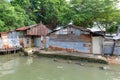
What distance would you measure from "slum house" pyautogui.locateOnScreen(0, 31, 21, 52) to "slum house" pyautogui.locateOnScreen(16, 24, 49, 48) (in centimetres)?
103

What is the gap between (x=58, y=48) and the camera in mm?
19922

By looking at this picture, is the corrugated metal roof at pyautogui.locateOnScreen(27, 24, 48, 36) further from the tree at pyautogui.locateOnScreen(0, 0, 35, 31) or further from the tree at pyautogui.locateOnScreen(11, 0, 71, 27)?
the tree at pyautogui.locateOnScreen(11, 0, 71, 27)

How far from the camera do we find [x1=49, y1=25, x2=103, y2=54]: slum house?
712 inches

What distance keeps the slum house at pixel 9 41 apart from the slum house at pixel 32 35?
1028 mm

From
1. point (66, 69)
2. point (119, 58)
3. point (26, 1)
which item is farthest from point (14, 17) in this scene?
point (119, 58)

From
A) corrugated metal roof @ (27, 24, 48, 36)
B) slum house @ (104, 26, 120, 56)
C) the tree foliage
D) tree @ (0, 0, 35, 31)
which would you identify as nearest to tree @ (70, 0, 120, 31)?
the tree foliage

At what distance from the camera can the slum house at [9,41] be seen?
20450 millimetres

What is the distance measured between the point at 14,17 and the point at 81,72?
46.4 feet

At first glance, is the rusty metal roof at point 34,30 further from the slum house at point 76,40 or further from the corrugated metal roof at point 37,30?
the slum house at point 76,40

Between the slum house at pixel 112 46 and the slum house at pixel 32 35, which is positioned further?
the slum house at pixel 32 35

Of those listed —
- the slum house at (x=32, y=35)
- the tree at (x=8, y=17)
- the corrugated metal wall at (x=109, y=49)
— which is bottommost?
the corrugated metal wall at (x=109, y=49)

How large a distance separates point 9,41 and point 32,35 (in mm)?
4283

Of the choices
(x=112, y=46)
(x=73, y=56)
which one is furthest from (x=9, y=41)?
(x=112, y=46)

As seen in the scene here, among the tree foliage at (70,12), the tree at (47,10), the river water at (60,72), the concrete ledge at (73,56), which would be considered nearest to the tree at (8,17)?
the tree foliage at (70,12)
